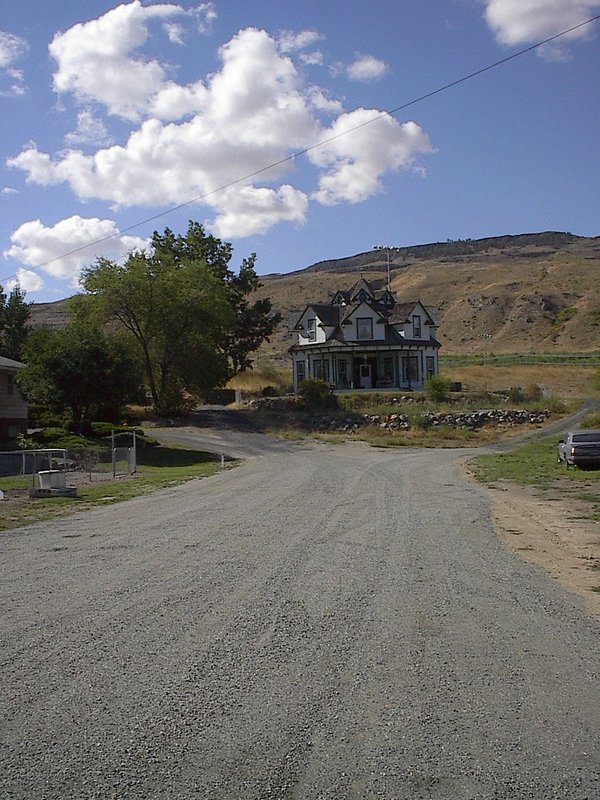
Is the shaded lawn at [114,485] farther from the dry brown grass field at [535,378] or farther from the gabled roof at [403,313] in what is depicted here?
the dry brown grass field at [535,378]

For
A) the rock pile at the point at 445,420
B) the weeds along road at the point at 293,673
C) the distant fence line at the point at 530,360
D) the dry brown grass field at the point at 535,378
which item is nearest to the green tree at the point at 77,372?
the rock pile at the point at 445,420

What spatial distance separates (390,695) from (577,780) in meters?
1.72

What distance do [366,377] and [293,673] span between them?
5936 cm

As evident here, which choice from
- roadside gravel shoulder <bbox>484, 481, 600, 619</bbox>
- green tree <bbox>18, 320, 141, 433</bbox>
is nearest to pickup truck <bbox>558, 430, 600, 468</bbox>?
roadside gravel shoulder <bbox>484, 481, 600, 619</bbox>

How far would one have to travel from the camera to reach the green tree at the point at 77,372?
43656 mm

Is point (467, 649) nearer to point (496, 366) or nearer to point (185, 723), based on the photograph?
point (185, 723)

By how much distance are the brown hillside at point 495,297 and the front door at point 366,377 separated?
23449mm

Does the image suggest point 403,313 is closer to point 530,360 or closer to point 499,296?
point 530,360

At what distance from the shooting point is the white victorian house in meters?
64.2

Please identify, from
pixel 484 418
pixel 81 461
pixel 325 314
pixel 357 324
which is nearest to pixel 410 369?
pixel 357 324

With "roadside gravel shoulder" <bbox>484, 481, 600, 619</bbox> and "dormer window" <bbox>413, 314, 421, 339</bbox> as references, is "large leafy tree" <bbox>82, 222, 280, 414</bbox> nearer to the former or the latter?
"dormer window" <bbox>413, 314, 421, 339</bbox>

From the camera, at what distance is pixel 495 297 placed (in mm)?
131125

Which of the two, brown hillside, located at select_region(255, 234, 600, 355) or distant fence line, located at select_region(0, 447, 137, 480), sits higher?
brown hillside, located at select_region(255, 234, 600, 355)

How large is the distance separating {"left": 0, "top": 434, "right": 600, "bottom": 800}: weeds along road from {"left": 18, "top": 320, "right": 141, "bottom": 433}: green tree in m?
30.5
